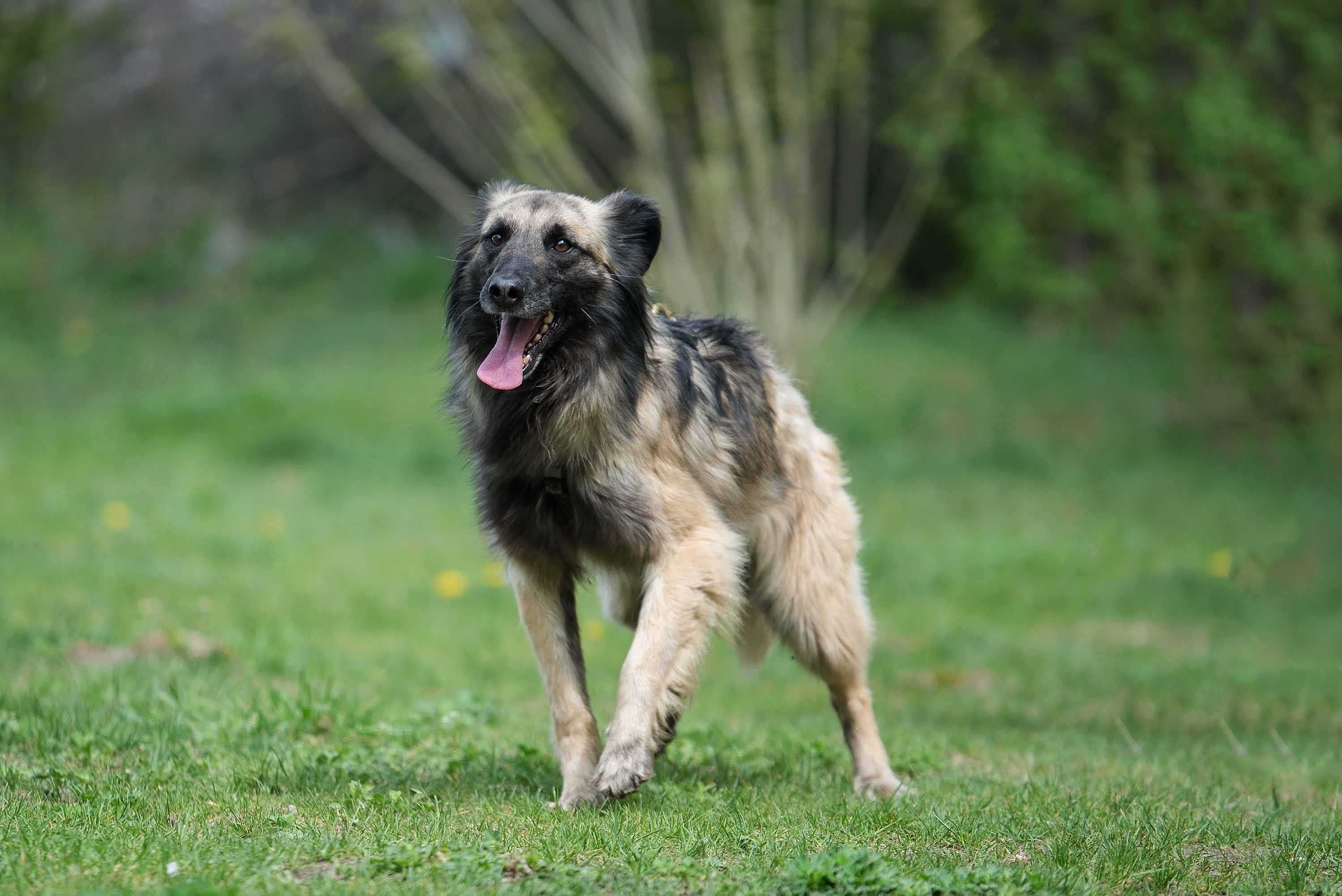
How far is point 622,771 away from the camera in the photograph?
4551mm

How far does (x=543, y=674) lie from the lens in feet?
16.9

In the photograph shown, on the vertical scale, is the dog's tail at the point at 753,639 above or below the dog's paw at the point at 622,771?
below

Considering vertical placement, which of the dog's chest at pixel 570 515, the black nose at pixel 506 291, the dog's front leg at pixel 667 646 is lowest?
the dog's front leg at pixel 667 646

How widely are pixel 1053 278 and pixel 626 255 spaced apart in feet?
46.8

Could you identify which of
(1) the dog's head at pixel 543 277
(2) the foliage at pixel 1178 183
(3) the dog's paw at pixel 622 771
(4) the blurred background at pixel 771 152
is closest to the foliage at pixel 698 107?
(4) the blurred background at pixel 771 152

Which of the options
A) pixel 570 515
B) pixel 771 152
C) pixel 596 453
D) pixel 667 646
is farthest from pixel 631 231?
pixel 771 152

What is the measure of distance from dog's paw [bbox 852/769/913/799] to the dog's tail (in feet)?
2.24

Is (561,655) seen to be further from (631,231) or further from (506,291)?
(631,231)

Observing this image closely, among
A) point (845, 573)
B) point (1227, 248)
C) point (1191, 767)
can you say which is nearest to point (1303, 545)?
point (1227, 248)

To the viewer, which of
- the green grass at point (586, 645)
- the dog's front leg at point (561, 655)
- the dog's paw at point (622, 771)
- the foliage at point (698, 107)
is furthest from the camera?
the foliage at point (698, 107)

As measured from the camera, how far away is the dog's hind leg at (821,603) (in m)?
5.62

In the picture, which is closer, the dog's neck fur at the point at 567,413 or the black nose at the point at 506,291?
the black nose at the point at 506,291

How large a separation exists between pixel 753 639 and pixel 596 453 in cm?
147

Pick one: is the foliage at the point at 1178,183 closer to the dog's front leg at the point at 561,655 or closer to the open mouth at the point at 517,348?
the dog's front leg at the point at 561,655
